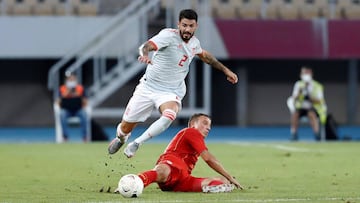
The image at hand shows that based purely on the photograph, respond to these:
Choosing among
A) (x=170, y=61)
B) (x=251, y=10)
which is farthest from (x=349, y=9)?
(x=170, y=61)

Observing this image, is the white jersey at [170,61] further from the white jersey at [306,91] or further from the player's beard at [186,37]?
the white jersey at [306,91]

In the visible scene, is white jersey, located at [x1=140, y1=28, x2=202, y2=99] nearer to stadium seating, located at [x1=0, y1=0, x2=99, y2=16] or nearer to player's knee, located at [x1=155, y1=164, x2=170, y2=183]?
player's knee, located at [x1=155, y1=164, x2=170, y2=183]

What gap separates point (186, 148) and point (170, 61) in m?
2.13

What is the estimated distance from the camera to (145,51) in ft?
43.0

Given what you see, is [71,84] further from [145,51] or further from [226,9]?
[145,51]

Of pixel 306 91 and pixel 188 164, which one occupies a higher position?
pixel 188 164

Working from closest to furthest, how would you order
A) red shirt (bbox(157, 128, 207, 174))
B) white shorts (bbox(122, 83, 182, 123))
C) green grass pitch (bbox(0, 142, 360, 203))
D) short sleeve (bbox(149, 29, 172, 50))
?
green grass pitch (bbox(0, 142, 360, 203)), red shirt (bbox(157, 128, 207, 174)), short sleeve (bbox(149, 29, 172, 50)), white shorts (bbox(122, 83, 182, 123))

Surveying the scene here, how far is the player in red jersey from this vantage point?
39.1 ft

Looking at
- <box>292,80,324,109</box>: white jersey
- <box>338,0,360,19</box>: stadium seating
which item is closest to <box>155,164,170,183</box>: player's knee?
<box>292,80,324,109</box>: white jersey

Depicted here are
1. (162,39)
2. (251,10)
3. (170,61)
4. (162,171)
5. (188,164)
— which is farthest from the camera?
(251,10)

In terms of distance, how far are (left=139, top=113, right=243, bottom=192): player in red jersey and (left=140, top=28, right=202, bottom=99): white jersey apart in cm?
181

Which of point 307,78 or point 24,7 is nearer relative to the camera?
point 307,78

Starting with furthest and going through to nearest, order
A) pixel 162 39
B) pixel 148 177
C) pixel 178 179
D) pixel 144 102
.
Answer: pixel 144 102, pixel 162 39, pixel 178 179, pixel 148 177

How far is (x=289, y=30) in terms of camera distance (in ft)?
108
